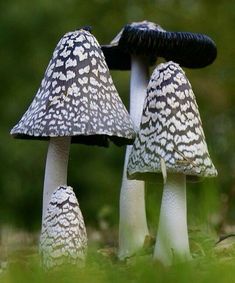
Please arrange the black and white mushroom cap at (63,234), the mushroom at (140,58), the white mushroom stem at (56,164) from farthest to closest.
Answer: the mushroom at (140,58), the white mushroom stem at (56,164), the black and white mushroom cap at (63,234)

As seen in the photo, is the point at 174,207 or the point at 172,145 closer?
the point at 172,145

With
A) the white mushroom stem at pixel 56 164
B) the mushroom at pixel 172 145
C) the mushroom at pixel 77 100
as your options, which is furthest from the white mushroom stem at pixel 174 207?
the white mushroom stem at pixel 56 164

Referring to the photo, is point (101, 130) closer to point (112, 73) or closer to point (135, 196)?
point (135, 196)

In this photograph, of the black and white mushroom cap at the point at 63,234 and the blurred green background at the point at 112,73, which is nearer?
the black and white mushroom cap at the point at 63,234

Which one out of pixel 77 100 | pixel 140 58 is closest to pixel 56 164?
pixel 77 100

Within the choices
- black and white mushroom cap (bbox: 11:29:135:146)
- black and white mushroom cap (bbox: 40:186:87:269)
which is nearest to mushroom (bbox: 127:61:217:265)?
black and white mushroom cap (bbox: 11:29:135:146)

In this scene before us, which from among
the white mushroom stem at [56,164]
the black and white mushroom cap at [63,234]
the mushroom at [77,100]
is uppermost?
the mushroom at [77,100]

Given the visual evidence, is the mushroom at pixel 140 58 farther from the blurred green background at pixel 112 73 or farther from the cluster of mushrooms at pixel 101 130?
the blurred green background at pixel 112 73

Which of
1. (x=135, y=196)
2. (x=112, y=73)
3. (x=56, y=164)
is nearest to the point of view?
(x=56, y=164)
